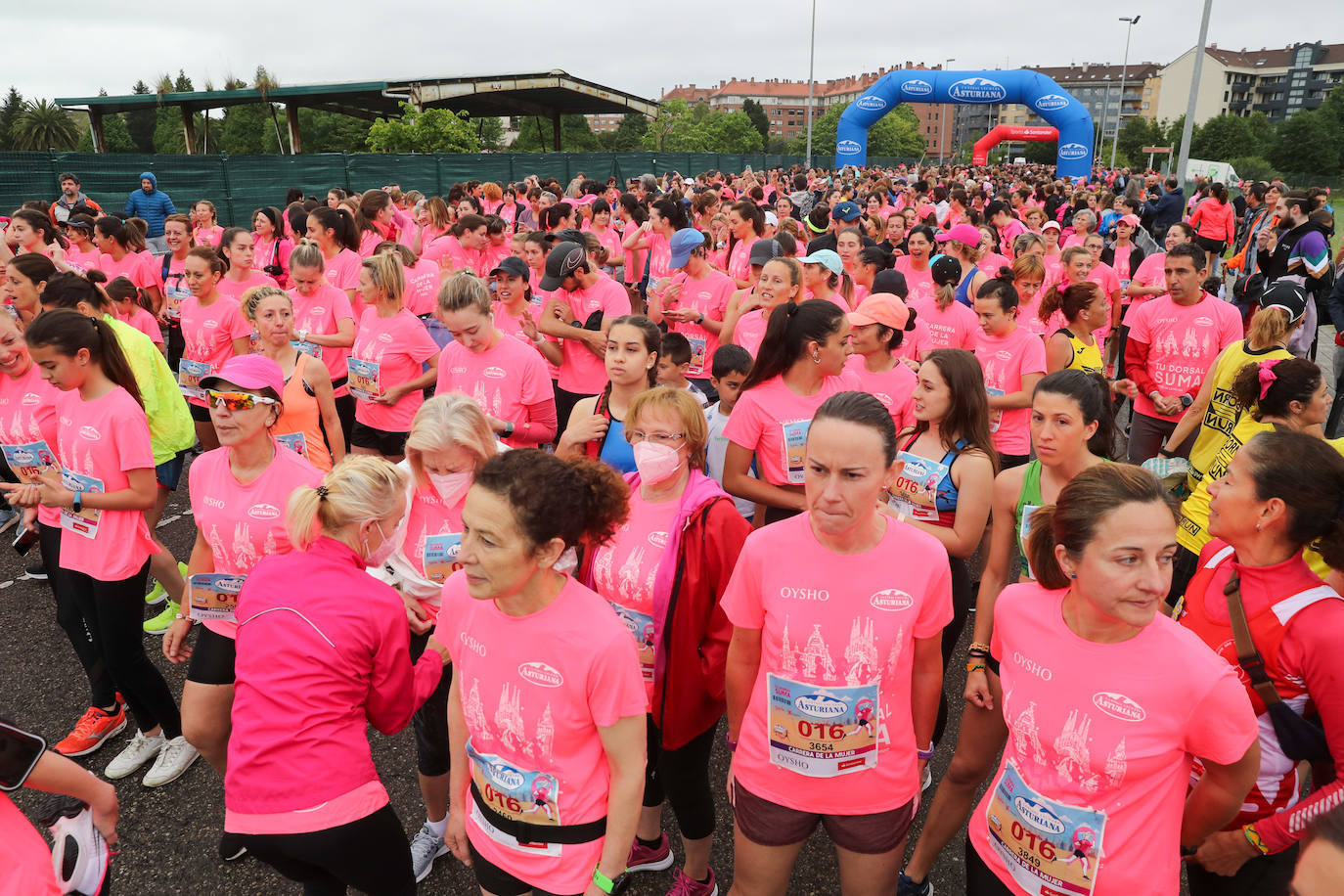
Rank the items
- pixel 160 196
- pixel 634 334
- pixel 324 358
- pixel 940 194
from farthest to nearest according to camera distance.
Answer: pixel 940 194 → pixel 160 196 → pixel 324 358 → pixel 634 334

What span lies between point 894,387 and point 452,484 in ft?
8.38

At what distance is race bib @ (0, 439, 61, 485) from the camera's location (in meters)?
4.04

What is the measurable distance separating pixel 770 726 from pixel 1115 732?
0.88 meters

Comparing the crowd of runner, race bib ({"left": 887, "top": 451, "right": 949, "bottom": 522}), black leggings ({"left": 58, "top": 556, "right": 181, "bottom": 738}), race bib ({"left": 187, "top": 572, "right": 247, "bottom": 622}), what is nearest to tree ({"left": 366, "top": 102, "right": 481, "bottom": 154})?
the crowd of runner

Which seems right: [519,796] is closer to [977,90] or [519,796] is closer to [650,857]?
[650,857]

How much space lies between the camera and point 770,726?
2.38 meters

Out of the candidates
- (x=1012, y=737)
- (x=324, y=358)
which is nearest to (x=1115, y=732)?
(x=1012, y=737)

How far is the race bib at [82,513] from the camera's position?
360 cm

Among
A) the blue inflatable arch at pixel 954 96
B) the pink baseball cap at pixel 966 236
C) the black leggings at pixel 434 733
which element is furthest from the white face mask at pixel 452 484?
the blue inflatable arch at pixel 954 96

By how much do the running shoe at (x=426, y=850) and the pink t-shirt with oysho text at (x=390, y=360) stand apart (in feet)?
9.19

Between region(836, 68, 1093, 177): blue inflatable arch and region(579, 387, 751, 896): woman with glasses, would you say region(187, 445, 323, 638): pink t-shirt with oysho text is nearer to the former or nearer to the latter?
region(579, 387, 751, 896): woman with glasses

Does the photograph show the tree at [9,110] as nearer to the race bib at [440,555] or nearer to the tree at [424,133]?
the tree at [424,133]

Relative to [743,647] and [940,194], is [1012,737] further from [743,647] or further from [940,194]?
[940,194]

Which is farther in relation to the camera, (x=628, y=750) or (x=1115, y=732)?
(x=628, y=750)
